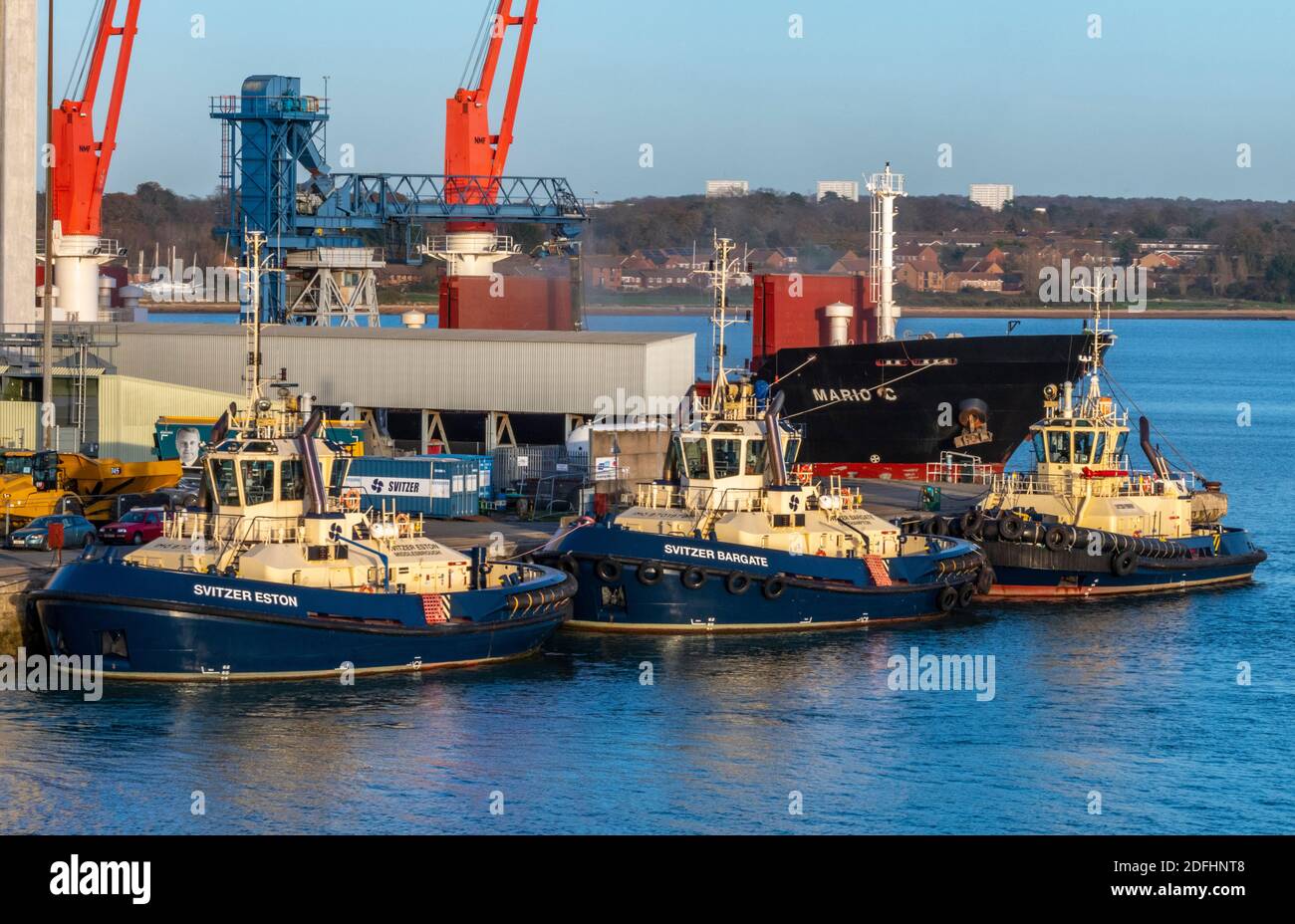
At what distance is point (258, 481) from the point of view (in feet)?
106

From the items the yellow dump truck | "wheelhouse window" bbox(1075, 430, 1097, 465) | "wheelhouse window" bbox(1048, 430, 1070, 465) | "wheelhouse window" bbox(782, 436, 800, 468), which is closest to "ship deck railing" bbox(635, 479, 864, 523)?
"wheelhouse window" bbox(782, 436, 800, 468)

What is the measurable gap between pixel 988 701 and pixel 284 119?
4207 centimetres

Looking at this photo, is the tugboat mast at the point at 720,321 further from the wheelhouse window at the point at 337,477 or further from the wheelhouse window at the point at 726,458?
the wheelhouse window at the point at 337,477

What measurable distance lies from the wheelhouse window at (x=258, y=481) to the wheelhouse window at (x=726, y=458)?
9.17 m

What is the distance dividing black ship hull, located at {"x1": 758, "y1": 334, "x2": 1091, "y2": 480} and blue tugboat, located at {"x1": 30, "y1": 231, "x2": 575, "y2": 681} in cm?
2288

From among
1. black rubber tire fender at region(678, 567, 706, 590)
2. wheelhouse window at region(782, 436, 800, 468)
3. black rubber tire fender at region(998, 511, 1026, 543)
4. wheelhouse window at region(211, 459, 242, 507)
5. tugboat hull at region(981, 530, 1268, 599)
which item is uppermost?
wheelhouse window at region(782, 436, 800, 468)

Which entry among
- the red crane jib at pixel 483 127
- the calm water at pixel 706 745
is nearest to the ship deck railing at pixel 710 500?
the calm water at pixel 706 745

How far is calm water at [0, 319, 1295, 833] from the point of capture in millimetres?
25562

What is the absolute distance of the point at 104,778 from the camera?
26.3 metres

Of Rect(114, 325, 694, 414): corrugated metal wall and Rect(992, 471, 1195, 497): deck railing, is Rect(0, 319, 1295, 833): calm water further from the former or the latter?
Rect(114, 325, 694, 414): corrugated metal wall

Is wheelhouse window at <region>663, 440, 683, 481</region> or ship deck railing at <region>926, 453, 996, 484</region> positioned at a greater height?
wheelhouse window at <region>663, 440, 683, 481</region>

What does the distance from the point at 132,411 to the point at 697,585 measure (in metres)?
21.8
